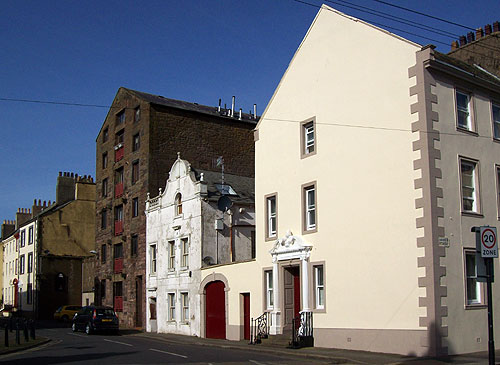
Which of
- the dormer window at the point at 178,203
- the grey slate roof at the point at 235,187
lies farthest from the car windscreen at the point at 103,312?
the grey slate roof at the point at 235,187

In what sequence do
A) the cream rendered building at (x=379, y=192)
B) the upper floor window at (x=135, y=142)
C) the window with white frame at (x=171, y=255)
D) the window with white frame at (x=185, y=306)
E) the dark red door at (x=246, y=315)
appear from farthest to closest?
the upper floor window at (x=135, y=142) < the window with white frame at (x=171, y=255) < the window with white frame at (x=185, y=306) < the dark red door at (x=246, y=315) < the cream rendered building at (x=379, y=192)

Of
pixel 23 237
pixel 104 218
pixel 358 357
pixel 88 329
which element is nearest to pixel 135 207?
pixel 104 218

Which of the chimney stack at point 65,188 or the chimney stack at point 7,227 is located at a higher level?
the chimney stack at point 65,188

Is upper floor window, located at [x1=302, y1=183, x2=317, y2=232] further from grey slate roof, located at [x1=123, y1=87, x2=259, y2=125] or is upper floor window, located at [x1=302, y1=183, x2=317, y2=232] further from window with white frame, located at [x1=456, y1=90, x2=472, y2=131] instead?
grey slate roof, located at [x1=123, y1=87, x2=259, y2=125]

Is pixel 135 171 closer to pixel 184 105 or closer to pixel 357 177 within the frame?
pixel 184 105

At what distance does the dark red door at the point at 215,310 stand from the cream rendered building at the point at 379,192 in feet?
12.5

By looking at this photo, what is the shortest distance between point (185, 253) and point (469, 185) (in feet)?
54.6

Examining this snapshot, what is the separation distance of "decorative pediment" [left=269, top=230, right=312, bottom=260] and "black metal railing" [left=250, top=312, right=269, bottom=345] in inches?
100

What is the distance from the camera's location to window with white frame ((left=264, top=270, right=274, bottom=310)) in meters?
25.1

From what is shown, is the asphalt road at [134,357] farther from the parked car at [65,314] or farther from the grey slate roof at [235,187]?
the parked car at [65,314]

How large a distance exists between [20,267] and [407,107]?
53.0m

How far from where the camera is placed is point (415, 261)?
18.8 m

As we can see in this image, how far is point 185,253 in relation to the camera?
3244 centimetres

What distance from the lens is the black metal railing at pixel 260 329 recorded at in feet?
79.4
